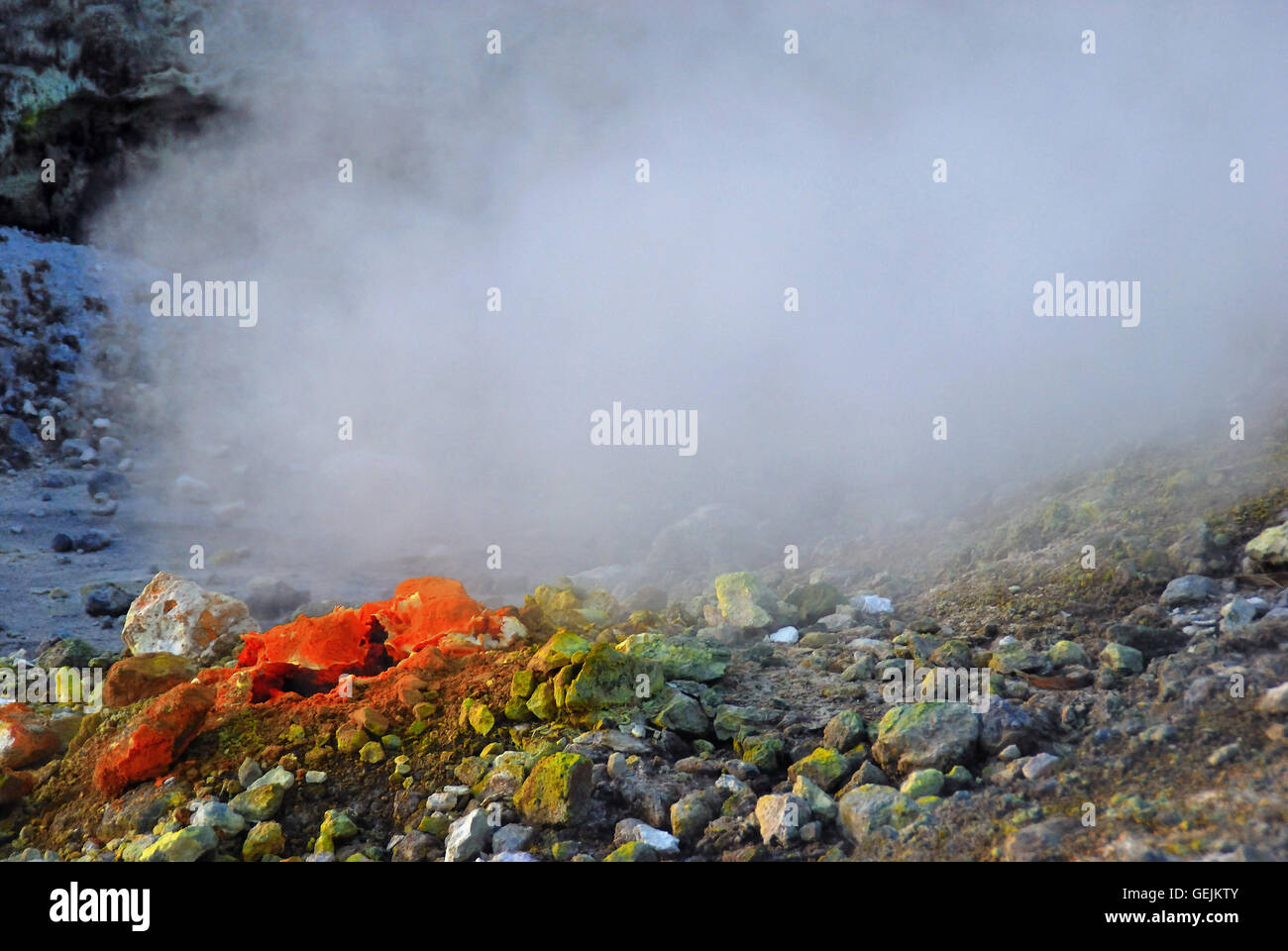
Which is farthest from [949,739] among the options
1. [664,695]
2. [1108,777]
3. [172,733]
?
[172,733]

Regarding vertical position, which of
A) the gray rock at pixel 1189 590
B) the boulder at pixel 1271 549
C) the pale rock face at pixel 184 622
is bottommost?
the pale rock face at pixel 184 622

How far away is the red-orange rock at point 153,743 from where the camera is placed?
3221 mm

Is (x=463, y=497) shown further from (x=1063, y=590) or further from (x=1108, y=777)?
(x=1108, y=777)

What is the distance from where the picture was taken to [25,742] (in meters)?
3.52

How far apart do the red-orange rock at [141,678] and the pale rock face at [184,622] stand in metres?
0.42

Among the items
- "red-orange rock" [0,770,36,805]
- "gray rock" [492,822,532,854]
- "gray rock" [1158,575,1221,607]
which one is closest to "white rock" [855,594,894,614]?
"gray rock" [1158,575,1221,607]

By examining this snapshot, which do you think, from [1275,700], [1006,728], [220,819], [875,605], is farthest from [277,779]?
[1275,700]

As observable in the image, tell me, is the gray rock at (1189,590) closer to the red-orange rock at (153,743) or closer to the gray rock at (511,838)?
the gray rock at (511,838)

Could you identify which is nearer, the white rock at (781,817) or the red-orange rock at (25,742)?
the white rock at (781,817)

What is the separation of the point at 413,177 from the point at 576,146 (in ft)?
8.37

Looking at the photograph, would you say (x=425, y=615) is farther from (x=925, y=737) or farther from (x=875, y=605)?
(x=925, y=737)

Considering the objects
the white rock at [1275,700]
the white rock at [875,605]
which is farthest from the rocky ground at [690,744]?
the white rock at [875,605]

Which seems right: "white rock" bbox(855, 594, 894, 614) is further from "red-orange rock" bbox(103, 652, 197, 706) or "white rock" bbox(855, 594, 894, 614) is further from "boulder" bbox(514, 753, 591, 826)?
"red-orange rock" bbox(103, 652, 197, 706)

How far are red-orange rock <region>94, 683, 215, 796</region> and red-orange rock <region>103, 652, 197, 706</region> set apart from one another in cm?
48
